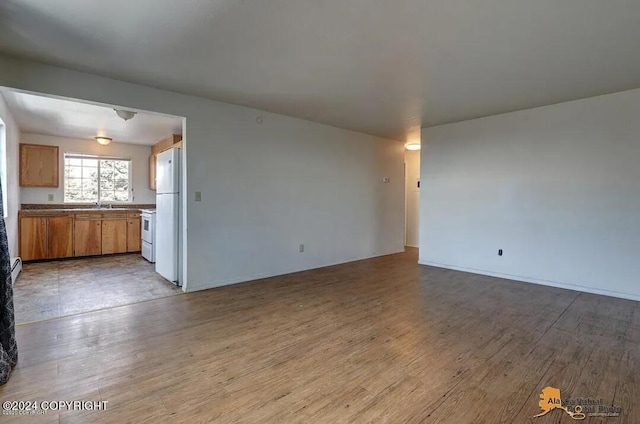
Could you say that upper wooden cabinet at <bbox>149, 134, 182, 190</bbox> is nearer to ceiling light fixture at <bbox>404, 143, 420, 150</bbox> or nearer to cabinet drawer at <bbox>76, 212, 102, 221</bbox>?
cabinet drawer at <bbox>76, 212, 102, 221</bbox>

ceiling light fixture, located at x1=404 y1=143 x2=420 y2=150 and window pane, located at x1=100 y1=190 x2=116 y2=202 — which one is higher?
ceiling light fixture, located at x1=404 y1=143 x2=420 y2=150

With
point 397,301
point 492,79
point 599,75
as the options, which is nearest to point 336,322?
point 397,301

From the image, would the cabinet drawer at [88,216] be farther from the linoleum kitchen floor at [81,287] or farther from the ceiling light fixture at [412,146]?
the ceiling light fixture at [412,146]

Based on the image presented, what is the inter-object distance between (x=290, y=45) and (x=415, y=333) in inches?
104

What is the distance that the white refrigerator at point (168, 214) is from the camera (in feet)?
13.8

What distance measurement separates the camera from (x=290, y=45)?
2.63 m

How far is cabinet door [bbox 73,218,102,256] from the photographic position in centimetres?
598

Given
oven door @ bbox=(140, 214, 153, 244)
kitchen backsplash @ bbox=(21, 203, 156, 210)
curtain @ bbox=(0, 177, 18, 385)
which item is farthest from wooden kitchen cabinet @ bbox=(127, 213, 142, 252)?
curtain @ bbox=(0, 177, 18, 385)

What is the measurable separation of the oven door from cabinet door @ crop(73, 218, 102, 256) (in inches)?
31.8

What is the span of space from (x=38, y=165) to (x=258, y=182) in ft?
14.9

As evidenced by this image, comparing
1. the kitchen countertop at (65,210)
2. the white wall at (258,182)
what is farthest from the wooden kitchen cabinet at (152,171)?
the white wall at (258,182)

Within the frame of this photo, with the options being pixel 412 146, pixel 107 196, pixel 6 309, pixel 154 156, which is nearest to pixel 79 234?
pixel 107 196

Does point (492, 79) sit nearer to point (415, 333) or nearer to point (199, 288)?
point (415, 333)

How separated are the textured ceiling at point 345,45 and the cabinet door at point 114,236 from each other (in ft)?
12.9
